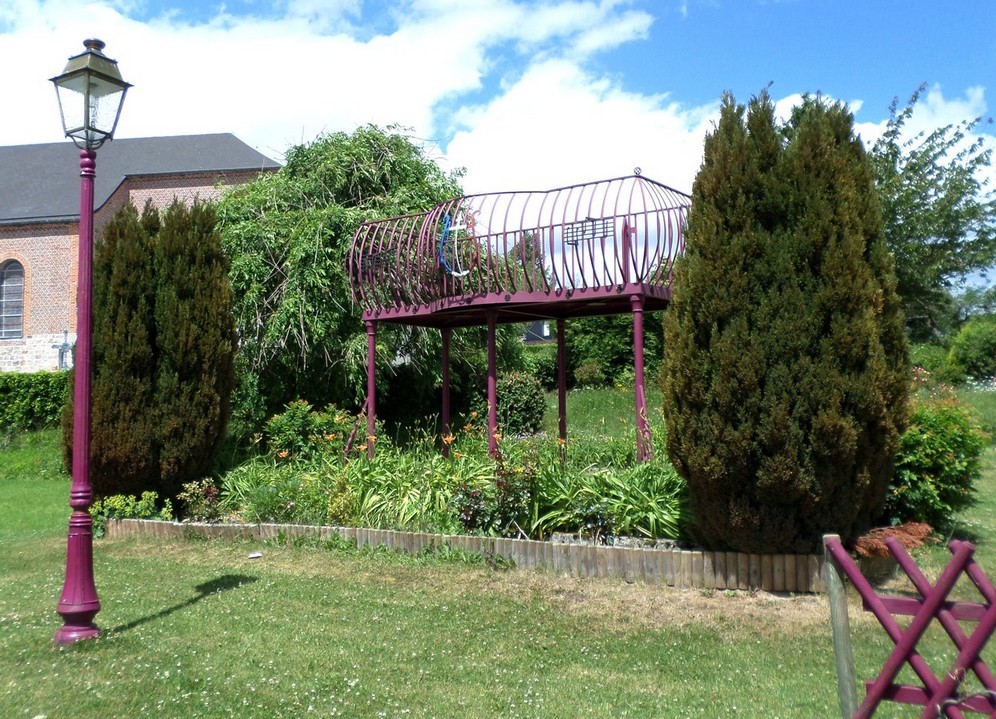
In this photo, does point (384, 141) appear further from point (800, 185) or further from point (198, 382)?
point (800, 185)

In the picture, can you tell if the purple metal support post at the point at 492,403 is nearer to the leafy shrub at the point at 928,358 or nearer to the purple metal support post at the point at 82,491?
the purple metal support post at the point at 82,491

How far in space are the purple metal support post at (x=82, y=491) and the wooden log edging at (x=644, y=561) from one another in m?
2.80

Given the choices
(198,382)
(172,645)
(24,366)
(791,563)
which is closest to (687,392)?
(791,563)

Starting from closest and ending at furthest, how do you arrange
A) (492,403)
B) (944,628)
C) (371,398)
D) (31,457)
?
(944,628)
(492,403)
(371,398)
(31,457)

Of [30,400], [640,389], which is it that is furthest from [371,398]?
[30,400]

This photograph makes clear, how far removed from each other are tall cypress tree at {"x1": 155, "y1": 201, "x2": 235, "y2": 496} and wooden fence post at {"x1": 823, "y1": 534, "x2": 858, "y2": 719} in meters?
7.96

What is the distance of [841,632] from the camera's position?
3078 millimetres

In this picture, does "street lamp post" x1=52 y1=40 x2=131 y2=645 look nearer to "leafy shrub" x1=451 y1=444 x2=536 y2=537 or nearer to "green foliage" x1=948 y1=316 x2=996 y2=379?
"leafy shrub" x1=451 y1=444 x2=536 y2=537

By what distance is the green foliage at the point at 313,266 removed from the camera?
14984 mm

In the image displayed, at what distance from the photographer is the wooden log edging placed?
245 inches

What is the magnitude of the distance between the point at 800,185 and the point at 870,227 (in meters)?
0.65

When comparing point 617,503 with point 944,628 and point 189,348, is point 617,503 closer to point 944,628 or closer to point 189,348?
point 944,628

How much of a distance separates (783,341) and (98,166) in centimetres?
3312

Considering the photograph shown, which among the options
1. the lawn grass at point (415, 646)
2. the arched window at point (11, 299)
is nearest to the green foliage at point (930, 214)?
the lawn grass at point (415, 646)
